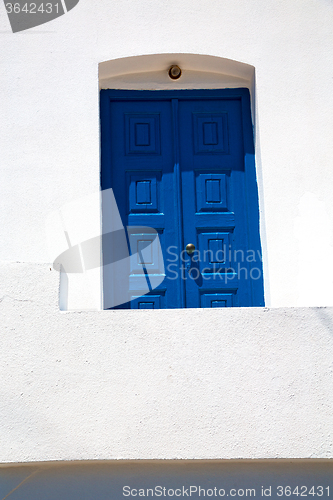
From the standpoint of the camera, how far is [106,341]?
349 cm

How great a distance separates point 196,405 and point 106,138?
8.31 feet

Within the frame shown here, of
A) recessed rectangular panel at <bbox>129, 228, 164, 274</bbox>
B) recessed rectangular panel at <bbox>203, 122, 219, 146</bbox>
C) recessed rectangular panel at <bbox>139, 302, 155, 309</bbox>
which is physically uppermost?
recessed rectangular panel at <bbox>203, 122, 219, 146</bbox>

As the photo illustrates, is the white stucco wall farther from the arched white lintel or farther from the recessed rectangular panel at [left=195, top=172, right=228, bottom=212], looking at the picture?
the recessed rectangular panel at [left=195, top=172, right=228, bottom=212]

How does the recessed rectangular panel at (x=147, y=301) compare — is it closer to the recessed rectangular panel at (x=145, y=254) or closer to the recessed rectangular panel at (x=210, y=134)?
the recessed rectangular panel at (x=145, y=254)

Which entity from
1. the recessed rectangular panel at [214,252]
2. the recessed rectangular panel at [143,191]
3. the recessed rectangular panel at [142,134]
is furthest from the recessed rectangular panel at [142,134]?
the recessed rectangular panel at [214,252]

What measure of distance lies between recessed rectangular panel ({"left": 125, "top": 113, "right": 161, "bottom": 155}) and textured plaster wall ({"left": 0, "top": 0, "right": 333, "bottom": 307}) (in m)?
0.39

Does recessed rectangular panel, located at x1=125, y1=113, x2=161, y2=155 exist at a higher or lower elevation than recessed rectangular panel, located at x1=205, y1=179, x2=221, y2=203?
higher

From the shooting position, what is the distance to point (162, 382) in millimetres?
3430

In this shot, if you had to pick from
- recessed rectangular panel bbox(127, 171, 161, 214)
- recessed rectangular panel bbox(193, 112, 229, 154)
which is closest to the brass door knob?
recessed rectangular panel bbox(127, 171, 161, 214)

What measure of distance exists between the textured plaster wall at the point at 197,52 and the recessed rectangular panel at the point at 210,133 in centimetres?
34

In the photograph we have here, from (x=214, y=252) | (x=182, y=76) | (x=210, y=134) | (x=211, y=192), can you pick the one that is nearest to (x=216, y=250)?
(x=214, y=252)

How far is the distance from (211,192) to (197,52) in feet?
4.07

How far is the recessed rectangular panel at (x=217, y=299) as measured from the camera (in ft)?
15.0

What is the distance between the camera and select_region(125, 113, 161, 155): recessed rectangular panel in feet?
15.7
